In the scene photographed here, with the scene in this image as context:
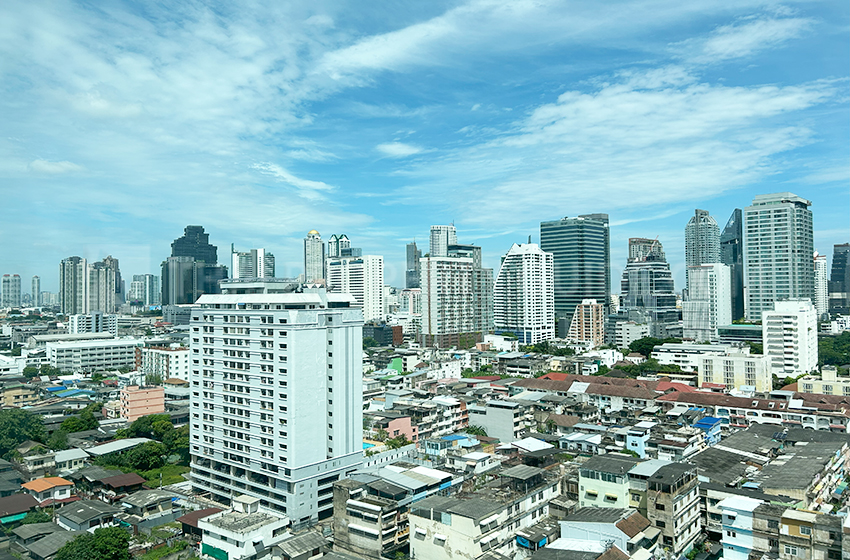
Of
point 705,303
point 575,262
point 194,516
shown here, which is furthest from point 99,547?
point 575,262

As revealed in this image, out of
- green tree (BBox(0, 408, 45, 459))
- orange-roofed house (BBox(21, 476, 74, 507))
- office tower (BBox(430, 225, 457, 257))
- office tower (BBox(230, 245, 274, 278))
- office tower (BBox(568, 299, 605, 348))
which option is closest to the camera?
orange-roofed house (BBox(21, 476, 74, 507))

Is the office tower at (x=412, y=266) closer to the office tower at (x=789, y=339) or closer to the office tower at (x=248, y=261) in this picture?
the office tower at (x=248, y=261)

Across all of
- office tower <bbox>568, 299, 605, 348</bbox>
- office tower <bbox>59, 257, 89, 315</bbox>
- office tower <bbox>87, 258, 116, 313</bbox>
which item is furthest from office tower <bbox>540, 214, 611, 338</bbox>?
office tower <bbox>59, 257, 89, 315</bbox>

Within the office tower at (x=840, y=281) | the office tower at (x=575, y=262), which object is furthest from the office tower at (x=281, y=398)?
the office tower at (x=840, y=281)

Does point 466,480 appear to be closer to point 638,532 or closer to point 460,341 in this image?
point 638,532

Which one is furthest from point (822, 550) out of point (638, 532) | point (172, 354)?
point (172, 354)

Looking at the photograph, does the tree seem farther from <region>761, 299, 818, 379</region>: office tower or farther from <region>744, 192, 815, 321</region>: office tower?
<region>744, 192, 815, 321</region>: office tower
